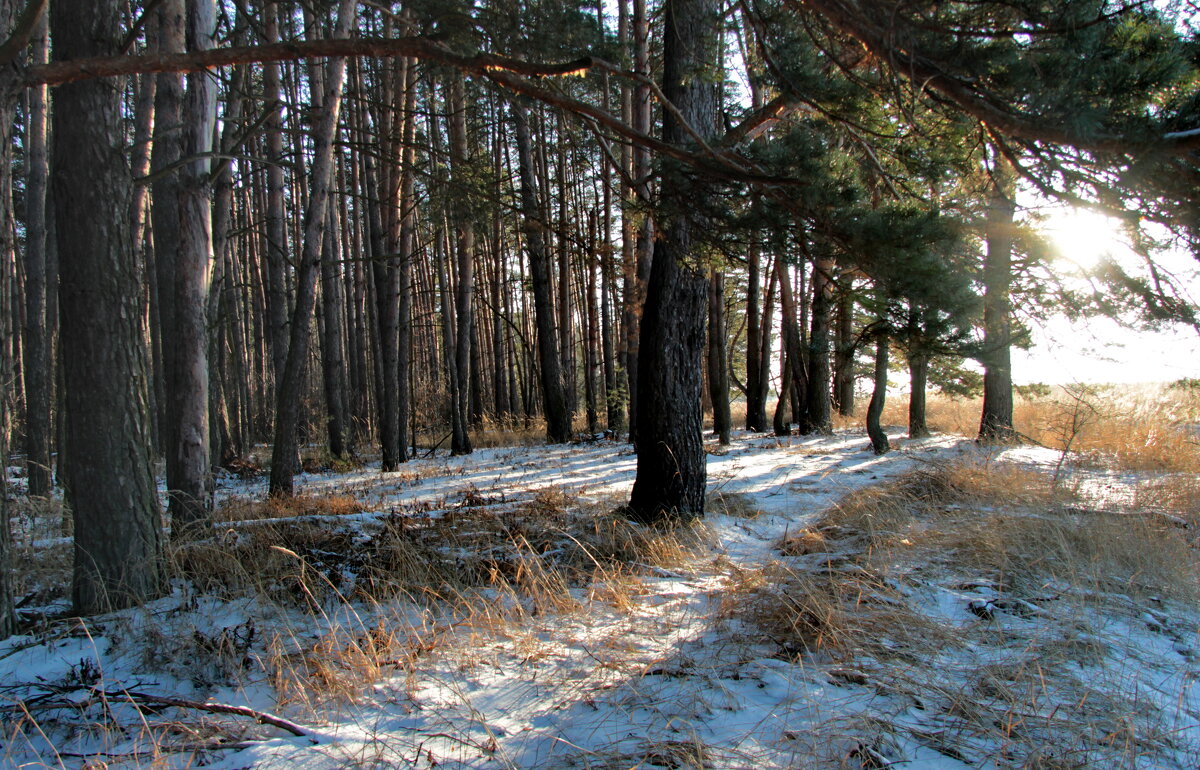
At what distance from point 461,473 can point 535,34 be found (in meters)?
6.60

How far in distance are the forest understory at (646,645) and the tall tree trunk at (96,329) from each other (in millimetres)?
327

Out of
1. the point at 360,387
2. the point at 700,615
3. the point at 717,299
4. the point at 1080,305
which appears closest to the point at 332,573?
the point at 700,615

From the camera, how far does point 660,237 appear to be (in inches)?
203

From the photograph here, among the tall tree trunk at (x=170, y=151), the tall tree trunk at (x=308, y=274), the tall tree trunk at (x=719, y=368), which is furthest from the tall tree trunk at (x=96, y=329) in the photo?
the tall tree trunk at (x=719, y=368)

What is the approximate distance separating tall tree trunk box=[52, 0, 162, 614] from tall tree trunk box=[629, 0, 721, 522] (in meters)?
3.61

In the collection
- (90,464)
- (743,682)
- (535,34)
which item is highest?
(535,34)

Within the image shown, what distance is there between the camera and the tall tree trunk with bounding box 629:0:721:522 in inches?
218

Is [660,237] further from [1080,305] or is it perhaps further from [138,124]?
[138,124]

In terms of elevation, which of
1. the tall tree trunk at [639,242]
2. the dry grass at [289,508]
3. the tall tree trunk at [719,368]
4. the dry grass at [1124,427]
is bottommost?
the dry grass at [289,508]

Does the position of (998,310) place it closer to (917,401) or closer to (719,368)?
(719,368)

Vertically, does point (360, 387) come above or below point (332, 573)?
above

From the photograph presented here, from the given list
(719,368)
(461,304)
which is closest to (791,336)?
(719,368)

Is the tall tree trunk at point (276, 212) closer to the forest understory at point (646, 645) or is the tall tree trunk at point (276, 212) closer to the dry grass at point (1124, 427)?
the forest understory at point (646, 645)

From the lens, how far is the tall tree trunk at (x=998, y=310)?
4.30m
